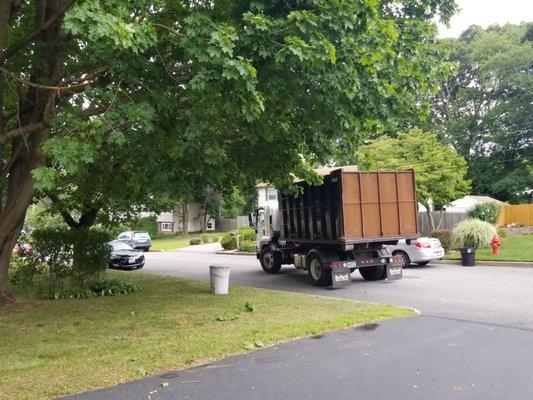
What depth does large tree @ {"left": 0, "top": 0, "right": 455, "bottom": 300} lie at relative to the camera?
21.9ft

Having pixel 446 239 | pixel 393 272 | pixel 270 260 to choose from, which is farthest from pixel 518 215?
pixel 393 272

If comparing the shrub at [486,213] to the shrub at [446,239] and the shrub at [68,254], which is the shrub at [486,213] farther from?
the shrub at [68,254]

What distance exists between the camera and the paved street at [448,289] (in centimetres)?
1020

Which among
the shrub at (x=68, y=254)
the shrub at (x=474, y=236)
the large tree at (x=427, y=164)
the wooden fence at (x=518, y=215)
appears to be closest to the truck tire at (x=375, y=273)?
the shrub at (x=68, y=254)

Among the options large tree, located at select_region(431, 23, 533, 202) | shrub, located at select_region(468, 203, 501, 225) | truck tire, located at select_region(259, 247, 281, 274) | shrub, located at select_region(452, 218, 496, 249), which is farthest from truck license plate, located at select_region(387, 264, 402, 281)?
large tree, located at select_region(431, 23, 533, 202)

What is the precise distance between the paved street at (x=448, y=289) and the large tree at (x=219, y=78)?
3.87m

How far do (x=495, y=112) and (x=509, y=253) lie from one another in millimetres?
31273

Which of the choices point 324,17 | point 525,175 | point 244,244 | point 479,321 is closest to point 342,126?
point 324,17

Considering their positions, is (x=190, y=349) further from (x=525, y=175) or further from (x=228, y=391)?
(x=525, y=175)

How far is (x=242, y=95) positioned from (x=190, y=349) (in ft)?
11.6

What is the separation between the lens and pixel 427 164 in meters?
29.0

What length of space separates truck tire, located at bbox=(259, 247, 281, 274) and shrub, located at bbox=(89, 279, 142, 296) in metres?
5.48

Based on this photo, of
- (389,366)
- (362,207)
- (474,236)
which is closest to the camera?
(389,366)

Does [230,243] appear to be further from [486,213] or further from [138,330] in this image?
[138,330]
